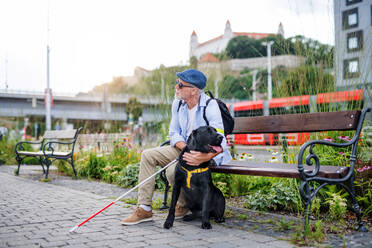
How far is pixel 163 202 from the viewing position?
4449mm

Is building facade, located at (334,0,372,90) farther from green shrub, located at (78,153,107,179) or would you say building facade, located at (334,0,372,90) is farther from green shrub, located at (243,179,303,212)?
green shrub, located at (78,153,107,179)

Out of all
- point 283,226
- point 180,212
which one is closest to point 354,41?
point 283,226

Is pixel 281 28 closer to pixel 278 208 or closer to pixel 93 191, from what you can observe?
pixel 278 208

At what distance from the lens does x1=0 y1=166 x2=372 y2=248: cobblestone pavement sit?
2.97 m

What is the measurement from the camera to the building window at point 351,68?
425cm

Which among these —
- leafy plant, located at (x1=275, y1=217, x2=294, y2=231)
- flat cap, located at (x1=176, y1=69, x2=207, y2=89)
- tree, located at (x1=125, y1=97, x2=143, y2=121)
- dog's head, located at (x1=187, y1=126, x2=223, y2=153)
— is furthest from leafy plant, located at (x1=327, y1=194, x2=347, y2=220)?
tree, located at (x1=125, y1=97, x2=143, y2=121)

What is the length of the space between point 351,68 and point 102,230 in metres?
3.36

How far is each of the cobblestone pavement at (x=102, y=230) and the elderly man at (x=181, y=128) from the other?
0.70 ft

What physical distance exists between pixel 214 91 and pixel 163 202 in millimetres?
2417

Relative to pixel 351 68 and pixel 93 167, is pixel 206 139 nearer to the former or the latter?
pixel 351 68

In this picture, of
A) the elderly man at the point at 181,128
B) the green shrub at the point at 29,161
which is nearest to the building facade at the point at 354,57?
the elderly man at the point at 181,128

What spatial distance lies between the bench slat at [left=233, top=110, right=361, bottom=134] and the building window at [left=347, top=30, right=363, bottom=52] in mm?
1311

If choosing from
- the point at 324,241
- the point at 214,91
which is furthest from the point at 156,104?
the point at 324,241

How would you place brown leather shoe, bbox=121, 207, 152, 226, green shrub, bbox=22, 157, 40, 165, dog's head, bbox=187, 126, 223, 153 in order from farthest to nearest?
1. green shrub, bbox=22, 157, 40, 165
2. brown leather shoe, bbox=121, 207, 152, 226
3. dog's head, bbox=187, 126, 223, 153
